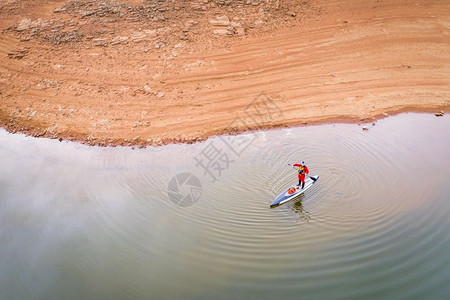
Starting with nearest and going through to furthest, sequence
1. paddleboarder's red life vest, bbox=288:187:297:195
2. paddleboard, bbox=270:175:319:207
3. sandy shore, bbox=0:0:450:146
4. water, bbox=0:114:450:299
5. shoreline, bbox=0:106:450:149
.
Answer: water, bbox=0:114:450:299, paddleboard, bbox=270:175:319:207, paddleboarder's red life vest, bbox=288:187:297:195, shoreline, bbox=0:106:450:149, sandy shore, bbox=0:0:450:146

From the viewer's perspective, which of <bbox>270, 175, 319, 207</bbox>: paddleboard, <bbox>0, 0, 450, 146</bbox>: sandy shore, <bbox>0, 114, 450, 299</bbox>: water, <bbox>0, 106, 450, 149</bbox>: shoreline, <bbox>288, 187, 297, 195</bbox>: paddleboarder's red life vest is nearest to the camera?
<bbox>0, 114, 450, 299</bbox>: water

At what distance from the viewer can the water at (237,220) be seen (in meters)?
8.39

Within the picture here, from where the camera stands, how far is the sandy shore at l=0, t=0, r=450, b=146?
13859 millimetres

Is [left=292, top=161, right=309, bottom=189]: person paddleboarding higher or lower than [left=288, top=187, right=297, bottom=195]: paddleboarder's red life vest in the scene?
higher

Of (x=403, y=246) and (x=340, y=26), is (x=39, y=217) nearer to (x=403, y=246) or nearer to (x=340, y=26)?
(x=403, y=246)

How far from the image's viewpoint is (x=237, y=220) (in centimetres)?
980

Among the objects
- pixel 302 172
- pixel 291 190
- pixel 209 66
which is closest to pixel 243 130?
pixel 302 172

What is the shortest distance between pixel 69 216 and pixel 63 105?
249 inches

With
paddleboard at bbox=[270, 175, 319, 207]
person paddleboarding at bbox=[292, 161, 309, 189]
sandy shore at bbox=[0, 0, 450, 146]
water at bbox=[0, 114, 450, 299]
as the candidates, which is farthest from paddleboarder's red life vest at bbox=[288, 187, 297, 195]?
sandy shore at bbox=[0, 0, 450, 146]

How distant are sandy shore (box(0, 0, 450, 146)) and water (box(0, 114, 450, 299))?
1235 millimetres

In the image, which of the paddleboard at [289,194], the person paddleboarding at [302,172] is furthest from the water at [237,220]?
the person paddleboarding at [302,172]

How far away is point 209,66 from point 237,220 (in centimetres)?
894

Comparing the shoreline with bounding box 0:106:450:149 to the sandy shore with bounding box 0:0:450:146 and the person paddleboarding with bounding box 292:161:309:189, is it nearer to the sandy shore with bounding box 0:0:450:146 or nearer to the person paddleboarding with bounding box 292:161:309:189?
the sandy shore with bounding box 0:0:450:146

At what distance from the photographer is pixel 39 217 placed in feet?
33.8
